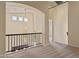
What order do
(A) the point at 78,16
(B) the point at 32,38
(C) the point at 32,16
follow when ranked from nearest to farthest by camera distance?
(A) the point at 78,16, (B) the point at 32,38, (C) the point at 32,16

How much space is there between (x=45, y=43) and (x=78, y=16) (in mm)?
2324

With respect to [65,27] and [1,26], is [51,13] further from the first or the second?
[1,26]

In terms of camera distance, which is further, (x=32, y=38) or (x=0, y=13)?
(x=32, y=38)

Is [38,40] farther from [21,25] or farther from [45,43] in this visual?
[21,25]

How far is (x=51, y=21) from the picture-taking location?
38.4 ft

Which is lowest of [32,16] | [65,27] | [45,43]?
[45,43]

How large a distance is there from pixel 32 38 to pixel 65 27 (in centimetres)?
251

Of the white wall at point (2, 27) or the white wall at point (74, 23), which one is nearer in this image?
the white wall at point (2, 27)

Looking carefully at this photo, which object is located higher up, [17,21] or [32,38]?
[17,21]

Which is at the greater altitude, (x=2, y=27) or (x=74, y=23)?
(x=74, y=23)

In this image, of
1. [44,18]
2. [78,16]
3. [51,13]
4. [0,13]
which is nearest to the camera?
[0,13]

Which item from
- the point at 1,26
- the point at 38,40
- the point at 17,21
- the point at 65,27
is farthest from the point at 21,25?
the point at 1,26

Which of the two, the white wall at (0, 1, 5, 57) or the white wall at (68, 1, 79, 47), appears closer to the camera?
the white wall at (0, 1, 5, 57)

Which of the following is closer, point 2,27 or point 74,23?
point 2,27
